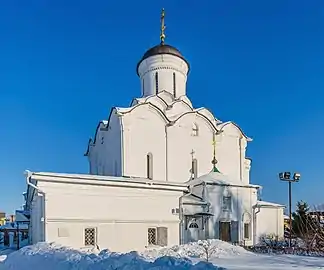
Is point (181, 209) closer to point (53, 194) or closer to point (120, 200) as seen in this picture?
point (120, 200)

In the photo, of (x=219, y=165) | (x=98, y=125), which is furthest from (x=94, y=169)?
(x=219, y=165)

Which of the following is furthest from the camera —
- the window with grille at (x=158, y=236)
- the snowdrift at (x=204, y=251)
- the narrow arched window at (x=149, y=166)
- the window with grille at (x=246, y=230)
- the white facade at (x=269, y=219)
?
the white facade at (x=269, y=219)

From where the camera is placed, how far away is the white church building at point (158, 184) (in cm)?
1594

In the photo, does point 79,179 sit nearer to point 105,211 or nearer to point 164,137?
point 105,211

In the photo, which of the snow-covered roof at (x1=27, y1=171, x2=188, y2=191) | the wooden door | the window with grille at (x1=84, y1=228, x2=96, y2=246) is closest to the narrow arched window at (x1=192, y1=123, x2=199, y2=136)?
the wooden door

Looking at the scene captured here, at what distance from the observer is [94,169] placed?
26500 mm

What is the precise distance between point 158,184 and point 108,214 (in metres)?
2.80

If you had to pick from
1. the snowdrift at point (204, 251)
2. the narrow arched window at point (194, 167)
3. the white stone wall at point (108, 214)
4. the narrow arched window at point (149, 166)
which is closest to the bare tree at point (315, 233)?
the snowdrift at point (204, 251)

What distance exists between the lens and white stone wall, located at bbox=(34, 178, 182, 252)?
15.5 metres

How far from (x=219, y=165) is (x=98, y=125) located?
7857 millimetres

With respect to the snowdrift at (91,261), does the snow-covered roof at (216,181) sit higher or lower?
higher

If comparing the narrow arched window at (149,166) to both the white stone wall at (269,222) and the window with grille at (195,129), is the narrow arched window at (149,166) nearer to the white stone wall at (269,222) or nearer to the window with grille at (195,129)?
the window with grille at (195,129)

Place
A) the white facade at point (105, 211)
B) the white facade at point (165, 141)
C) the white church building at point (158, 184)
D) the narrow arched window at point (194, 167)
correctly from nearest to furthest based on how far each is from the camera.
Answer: the white facade at point (105, 211), the white church building at point (158, 184), the white facade at point (165, 141), the narrow arched window at point (194, 167)

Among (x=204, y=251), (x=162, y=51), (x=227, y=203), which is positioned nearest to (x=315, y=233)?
(x=204, y=251)
